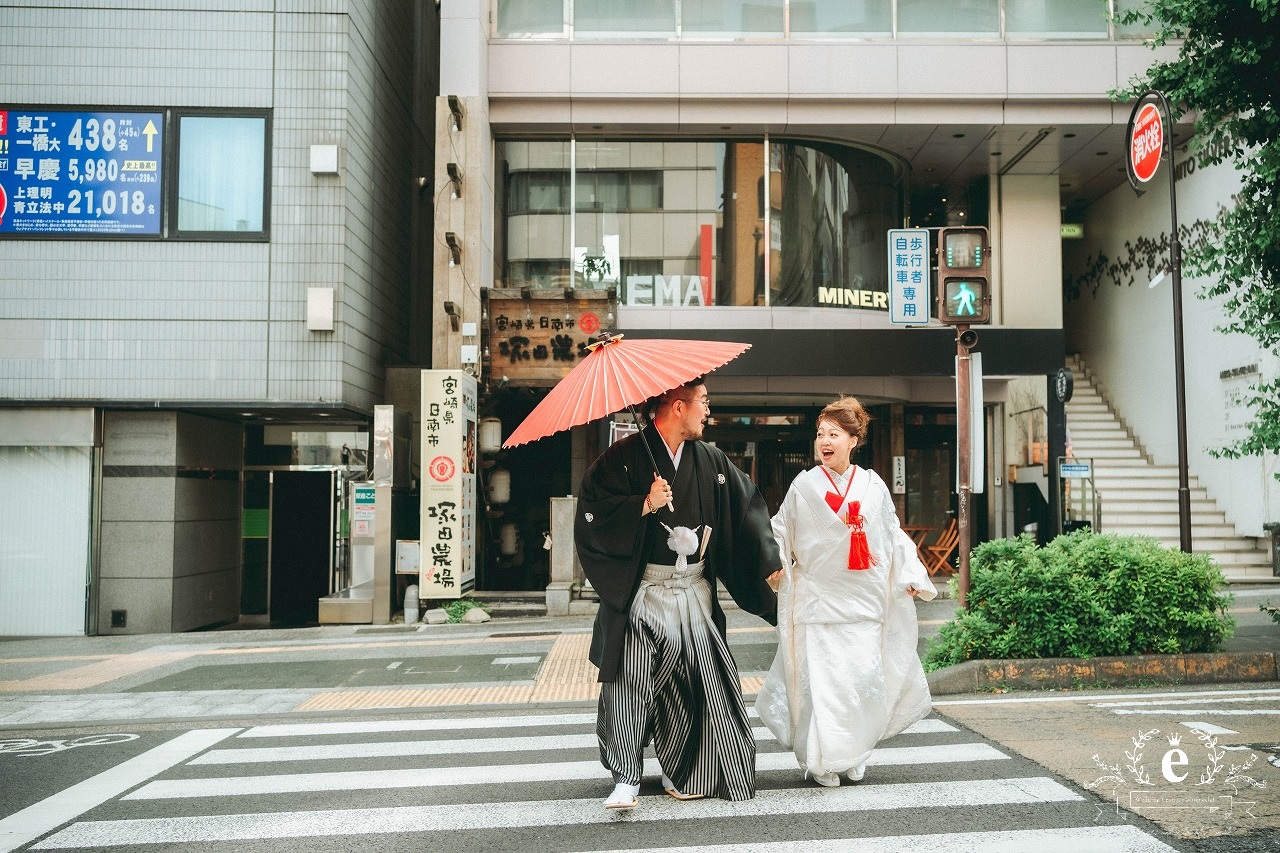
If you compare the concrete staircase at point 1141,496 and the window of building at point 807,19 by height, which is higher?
the window of building at point 807,19

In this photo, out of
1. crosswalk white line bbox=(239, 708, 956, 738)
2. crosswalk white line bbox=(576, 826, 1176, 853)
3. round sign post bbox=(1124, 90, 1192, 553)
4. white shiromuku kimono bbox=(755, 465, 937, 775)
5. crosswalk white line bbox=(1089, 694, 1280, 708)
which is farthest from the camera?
round sign post bbox=(1124, 90, 1192, 553)

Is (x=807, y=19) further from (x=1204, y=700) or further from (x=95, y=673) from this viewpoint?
(x=95, y=673)

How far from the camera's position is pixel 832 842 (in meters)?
4.14

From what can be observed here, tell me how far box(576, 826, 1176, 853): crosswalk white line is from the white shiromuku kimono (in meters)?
0.77

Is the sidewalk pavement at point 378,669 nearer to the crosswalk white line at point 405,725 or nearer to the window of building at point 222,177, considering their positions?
the crosswalk white line at point 405,725

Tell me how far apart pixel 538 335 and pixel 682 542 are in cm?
1094

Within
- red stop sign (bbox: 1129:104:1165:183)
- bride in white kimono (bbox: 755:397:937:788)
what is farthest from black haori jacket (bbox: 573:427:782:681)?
red stop sign (bbox: 1129:104:1165:183)

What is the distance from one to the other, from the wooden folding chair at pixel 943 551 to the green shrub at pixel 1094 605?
919cm

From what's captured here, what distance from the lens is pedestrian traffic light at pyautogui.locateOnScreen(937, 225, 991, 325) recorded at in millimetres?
9094

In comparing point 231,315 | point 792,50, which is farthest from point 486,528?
point 792,50

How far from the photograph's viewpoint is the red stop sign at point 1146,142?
10.6 meters

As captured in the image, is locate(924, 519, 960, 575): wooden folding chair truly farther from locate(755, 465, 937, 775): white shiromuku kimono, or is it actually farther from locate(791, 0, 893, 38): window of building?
locate(755, 465, 937, 775): white shiromuku kimono

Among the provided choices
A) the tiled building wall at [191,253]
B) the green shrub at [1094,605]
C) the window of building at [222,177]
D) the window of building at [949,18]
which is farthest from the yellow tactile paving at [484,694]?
the window of building at [949,18]

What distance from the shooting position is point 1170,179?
1058 centimetres
